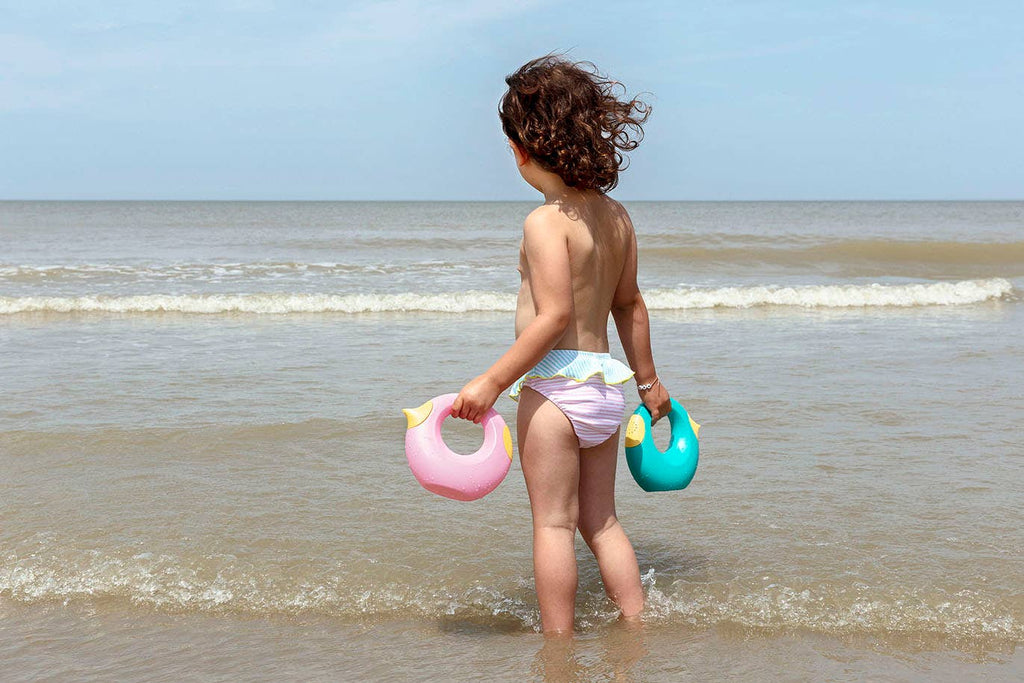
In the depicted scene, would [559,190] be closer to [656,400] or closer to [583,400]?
[583,400]

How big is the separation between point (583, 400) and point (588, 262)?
0.39 meters

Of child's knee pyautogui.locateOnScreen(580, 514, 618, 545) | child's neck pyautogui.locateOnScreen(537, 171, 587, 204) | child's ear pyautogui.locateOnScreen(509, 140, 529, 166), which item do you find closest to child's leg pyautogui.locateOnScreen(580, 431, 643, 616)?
child's knee pyautogui.locateOnScreen(580, 514, 618, 545)

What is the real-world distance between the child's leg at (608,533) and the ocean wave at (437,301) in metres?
8.75

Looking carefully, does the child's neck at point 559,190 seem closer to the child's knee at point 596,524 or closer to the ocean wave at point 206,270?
the child's knee at point 596,524

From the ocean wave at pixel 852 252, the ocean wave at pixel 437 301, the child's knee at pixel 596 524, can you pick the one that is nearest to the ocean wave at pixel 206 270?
the ocean wave at pixel 437 301

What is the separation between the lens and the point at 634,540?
3768 millimetres

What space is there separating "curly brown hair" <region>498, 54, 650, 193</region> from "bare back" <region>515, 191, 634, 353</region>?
0.09 meters

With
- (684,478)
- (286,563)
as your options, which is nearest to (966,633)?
(684,478)

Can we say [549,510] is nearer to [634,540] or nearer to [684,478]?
[684,478]

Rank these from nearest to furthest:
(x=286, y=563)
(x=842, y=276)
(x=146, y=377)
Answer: (x=286, y=563) → (x=146, y=377) → (x=842, y=276)

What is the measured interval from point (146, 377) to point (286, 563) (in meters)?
3.77

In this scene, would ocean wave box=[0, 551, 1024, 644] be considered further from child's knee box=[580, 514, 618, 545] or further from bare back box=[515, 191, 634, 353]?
bare back box=[515, 191, 634, 353]

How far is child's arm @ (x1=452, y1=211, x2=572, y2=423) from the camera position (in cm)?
258

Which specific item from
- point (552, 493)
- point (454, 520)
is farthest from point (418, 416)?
point (454, 520)
